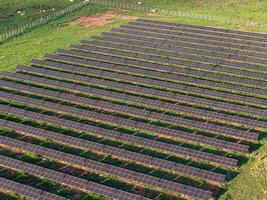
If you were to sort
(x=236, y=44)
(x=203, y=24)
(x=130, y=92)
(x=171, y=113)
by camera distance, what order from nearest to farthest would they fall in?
(x=171, y=113), (x=130, y=92), (x=236, y=44), (x=203, y=24)

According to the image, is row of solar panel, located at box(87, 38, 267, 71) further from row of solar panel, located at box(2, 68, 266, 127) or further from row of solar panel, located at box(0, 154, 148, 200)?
row of solar panel, located at box(0, 154, 148, 200)

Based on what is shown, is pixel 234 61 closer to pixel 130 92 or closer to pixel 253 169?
pixel 130 92

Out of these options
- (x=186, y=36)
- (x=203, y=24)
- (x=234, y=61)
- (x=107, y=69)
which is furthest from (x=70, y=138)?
(x=203, y=24)

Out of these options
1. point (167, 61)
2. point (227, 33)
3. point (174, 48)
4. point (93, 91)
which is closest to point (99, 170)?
point (93, 91)

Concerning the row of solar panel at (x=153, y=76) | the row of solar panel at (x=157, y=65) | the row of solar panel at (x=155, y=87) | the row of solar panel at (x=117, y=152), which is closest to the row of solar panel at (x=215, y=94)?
the row of solar panel at (x=155, y=87)

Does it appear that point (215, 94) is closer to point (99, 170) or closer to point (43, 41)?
point (99, 170)

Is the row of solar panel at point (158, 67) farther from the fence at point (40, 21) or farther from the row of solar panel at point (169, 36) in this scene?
the fence at point (40, 21)
